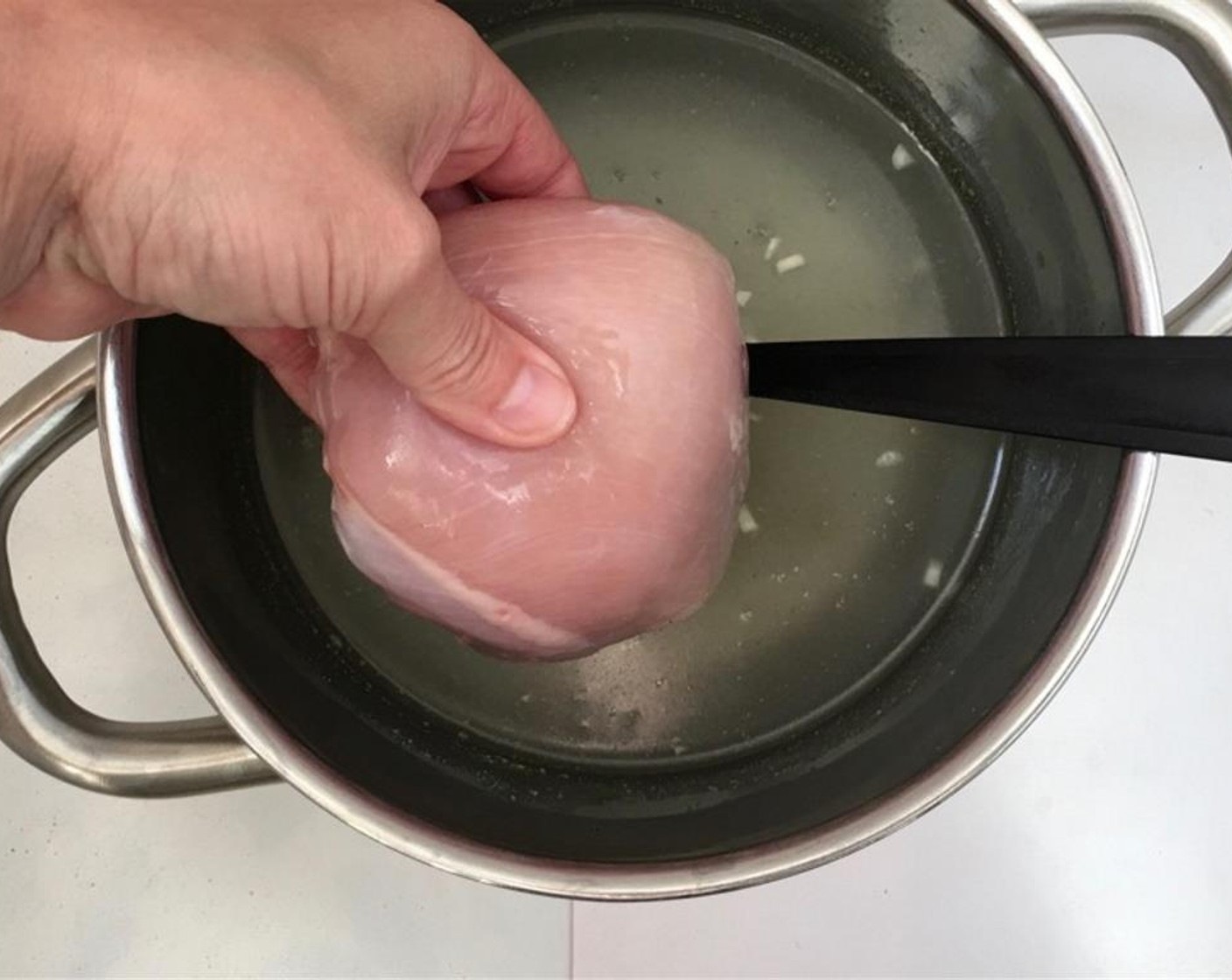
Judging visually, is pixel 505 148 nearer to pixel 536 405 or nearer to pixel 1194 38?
pixel 536 405

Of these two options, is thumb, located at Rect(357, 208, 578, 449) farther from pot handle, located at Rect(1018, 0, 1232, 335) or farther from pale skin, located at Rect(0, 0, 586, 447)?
pot handle, located at Rect(1018, 0, 1232, 335)

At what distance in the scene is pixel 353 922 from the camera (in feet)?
2.47

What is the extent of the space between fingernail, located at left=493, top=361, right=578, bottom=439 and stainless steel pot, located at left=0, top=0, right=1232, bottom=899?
0.19 m

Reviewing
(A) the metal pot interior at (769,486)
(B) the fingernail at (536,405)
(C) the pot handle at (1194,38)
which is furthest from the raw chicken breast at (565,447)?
(C) the pot handle at (1194,38)

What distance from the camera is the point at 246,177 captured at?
402 millimetres

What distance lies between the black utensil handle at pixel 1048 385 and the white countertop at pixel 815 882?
312mm

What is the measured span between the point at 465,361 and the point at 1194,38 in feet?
1.31

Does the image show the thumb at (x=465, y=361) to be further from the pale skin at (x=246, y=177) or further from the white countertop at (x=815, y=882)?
the white countertop at (x=815, y=882)

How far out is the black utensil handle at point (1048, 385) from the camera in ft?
1.55

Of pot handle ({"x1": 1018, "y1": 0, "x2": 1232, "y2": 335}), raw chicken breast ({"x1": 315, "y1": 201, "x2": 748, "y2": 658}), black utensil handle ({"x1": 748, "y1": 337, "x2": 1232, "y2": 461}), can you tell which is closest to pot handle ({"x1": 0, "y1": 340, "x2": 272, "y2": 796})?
raw chicken breast ({"x1": 315, "y1": 201, "x2": 748, "y2": 658})

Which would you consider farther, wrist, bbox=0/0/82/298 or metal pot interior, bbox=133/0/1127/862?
metal pot interior, bbox=133/0/1127/862

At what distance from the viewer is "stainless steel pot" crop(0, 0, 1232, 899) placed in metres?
0.52

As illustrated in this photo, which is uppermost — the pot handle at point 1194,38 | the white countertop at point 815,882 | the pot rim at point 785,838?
the pot handle at point 1194,38

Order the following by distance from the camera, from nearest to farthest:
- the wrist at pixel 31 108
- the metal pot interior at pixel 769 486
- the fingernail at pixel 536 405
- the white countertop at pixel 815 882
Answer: the wrist at pixel 31 108 < the fingernail at pixel 536 405 < the metal pot interior at pixel 769 486 < the white countertop at pixel 815 882
